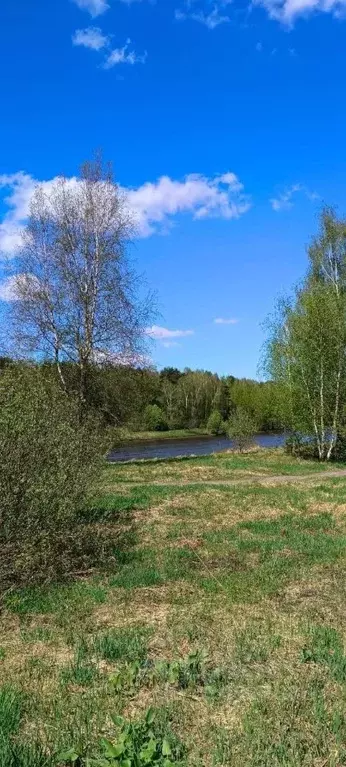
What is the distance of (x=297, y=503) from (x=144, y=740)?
10.2 meters

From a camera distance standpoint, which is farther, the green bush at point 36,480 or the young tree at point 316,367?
the young tree at point 316,367

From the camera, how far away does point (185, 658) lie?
15.4ft

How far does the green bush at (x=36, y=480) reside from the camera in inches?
272

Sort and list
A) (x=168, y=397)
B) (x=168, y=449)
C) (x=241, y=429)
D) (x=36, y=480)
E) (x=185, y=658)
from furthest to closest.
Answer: (x=168, y=397), (x=168, y=449), (x=241, y=429), (x=36, y=480), (x=185, y=658)

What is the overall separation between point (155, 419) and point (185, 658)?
63.5 meters

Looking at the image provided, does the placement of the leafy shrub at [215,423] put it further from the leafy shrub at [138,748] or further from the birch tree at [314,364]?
the leafy shrub at [138,748]

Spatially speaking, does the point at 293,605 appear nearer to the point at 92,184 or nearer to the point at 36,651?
the point at 36,651

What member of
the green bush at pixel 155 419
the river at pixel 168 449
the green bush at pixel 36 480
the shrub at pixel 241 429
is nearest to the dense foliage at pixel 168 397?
the green bush at pixel 155 419

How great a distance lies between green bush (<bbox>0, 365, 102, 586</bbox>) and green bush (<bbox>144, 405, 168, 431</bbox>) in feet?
181

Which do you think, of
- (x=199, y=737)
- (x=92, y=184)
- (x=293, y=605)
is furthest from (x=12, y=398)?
(x=92, y=184)

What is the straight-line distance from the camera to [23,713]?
12.5 ft

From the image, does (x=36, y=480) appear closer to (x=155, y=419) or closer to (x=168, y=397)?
(x=155, y=419)

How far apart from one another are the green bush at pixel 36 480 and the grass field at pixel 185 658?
472 mm

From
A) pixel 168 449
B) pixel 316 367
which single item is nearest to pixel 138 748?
pixel 316 367
